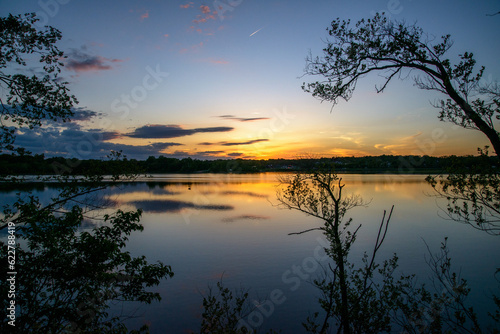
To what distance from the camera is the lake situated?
12.9 m

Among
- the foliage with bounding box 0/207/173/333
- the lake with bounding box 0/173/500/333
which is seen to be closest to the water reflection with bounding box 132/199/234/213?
the lake with bounding box 0/173/500/333

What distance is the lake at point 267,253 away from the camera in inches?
508

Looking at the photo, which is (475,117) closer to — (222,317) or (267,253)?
(222,317)

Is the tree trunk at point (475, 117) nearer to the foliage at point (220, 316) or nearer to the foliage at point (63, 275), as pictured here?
the foliage at point (220, 316)

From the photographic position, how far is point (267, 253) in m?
20.3

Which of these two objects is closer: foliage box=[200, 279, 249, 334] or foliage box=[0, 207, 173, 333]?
foliage box=[0, 207, 173, 333]

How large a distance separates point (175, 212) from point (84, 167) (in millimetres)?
29376

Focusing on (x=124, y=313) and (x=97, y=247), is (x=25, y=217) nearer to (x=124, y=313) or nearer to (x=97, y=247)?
(x=97, y=247)

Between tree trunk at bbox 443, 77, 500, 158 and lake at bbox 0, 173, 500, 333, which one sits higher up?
tree trunk at bbox 443, 77, 500, 158

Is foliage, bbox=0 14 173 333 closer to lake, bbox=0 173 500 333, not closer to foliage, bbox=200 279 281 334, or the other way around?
foliage, bbox=200 279 281 334

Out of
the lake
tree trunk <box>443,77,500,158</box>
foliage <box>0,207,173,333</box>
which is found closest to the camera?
tree trunk <box>443,77,500,158</box>

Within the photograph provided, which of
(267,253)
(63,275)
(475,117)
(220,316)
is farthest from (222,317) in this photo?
(267,253)

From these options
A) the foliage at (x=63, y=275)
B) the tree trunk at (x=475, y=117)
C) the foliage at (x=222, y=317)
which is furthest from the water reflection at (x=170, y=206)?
the tree trunk at (x=475, y=117)

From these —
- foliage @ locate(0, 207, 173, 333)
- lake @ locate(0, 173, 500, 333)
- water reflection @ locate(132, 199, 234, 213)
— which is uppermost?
foliage @ locate(0, 207, 173, 333)
